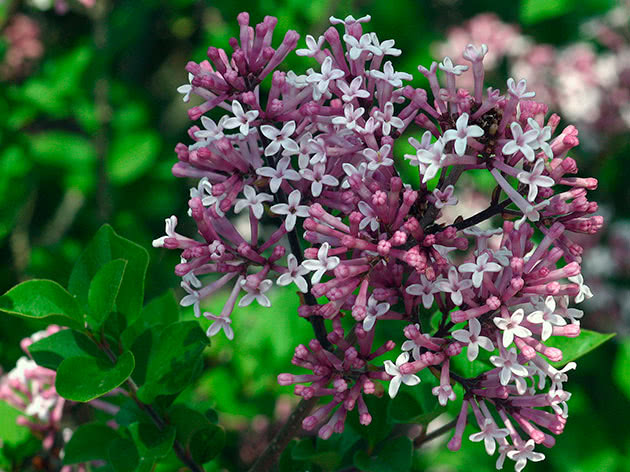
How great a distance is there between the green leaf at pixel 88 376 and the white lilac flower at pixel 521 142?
98 centimetres

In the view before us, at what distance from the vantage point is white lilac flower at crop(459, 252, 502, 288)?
4.88 feet

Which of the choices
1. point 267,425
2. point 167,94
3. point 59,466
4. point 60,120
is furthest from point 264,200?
point 167,94

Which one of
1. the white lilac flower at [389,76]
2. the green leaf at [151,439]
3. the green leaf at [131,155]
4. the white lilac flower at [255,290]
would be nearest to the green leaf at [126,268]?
the green leaf at [151,439]

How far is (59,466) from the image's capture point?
244cm

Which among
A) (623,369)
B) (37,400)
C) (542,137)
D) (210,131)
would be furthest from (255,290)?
(623,369)

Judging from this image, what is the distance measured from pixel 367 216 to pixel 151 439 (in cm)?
83

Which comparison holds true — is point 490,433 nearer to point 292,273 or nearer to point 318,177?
point 292,273

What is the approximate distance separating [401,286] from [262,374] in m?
1.69

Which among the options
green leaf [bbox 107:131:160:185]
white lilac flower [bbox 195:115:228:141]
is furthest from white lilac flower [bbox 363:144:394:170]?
green leaf [bbox 107:131:160:185]

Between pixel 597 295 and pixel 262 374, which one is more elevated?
pixel 262 374

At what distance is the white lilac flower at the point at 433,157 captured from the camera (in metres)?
Answer: 1.50

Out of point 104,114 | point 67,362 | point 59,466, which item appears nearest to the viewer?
point 67,362

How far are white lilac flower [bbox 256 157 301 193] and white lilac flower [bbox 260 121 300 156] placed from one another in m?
0.02

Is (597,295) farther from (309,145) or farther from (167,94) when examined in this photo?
(309,145)
